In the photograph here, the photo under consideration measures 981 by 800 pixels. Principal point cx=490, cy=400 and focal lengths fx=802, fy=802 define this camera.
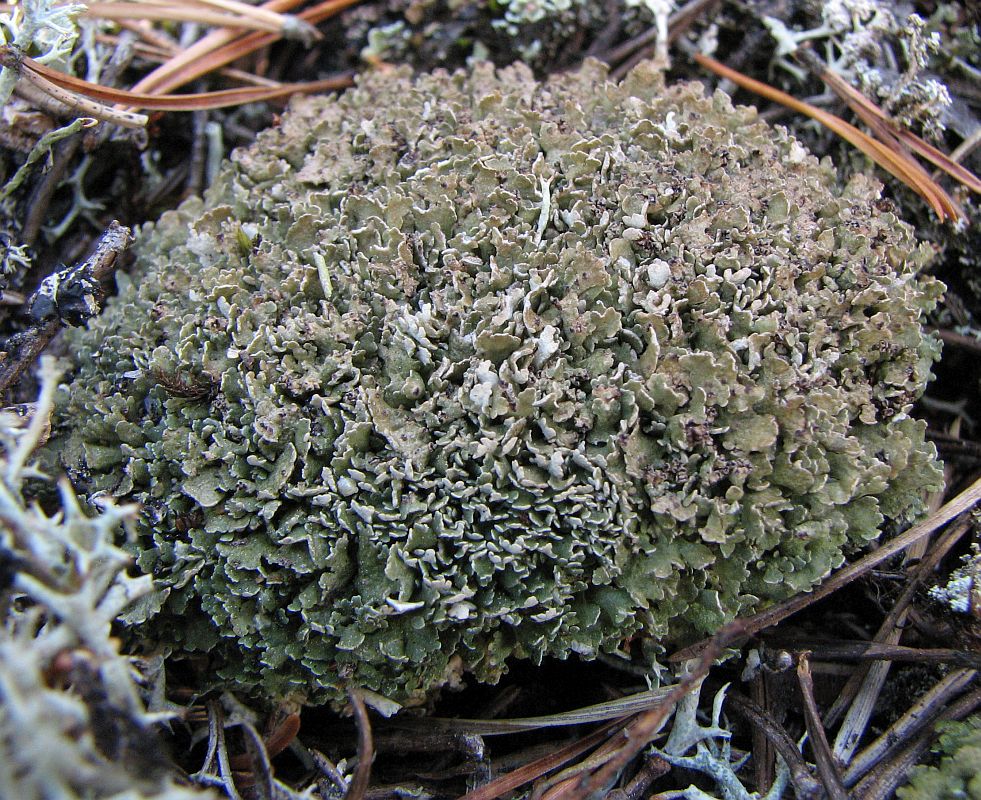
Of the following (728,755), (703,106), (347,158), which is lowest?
(728,755)

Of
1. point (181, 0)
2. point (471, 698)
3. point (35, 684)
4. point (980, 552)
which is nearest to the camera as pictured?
point (35, 684)

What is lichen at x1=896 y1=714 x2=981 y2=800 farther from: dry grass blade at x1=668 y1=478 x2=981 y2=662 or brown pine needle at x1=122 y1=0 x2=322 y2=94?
brown pine needle at x1=122 y1=0 x2=322 y2=94

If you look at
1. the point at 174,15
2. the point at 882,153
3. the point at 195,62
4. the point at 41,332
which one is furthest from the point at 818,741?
the point at 174,15

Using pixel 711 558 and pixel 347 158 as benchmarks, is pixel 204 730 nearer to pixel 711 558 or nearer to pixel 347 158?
pixel 711 558

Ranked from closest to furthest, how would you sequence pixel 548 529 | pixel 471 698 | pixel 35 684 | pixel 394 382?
1. pixel 35 684
2. pixel 548 529
3. pixel 394 382
4. pixel 471 698

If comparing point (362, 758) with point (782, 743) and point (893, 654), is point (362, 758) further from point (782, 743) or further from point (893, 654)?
point (893, 654)

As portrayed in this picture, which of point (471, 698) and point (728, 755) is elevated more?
point (728, 755)

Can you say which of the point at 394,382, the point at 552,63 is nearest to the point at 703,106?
the point at 552,63

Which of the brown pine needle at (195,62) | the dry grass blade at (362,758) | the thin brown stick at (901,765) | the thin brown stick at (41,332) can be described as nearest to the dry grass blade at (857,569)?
the thin brown stick at (901,765)
